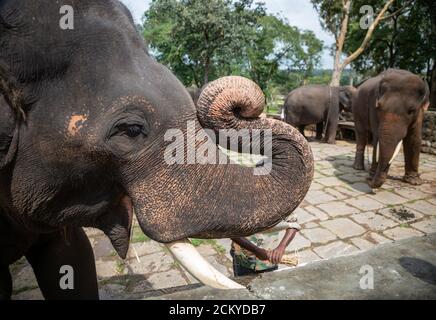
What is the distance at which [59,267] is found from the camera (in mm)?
1822

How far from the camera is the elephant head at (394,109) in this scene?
4645mm

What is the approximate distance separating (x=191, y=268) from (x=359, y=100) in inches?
248

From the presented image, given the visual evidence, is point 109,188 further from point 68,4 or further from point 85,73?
point 68,4

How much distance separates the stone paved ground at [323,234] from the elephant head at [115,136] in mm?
693

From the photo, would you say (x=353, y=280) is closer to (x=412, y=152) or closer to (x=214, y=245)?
(x=214, y=245)

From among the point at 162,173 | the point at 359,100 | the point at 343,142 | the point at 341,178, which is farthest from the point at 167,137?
the point at 343,142

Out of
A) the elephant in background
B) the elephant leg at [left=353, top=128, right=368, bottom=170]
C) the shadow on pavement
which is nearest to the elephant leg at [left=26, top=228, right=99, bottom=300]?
the shadow on pavement

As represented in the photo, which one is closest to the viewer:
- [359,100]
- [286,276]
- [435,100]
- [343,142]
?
[286,276]

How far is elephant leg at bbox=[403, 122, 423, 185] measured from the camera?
212 inches

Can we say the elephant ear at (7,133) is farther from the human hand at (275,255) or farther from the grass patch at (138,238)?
the grass patch at (138,238)

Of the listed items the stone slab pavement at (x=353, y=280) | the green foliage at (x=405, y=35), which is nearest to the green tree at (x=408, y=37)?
the green foliage at (x=405, y=35)

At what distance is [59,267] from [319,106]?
361 inches

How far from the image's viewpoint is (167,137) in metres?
1.16
